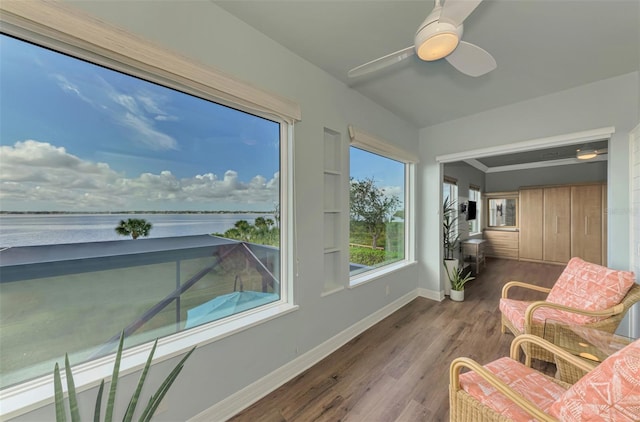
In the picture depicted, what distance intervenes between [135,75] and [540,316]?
11.6 ft

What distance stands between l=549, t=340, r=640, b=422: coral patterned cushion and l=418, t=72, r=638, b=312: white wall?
2.39 metres

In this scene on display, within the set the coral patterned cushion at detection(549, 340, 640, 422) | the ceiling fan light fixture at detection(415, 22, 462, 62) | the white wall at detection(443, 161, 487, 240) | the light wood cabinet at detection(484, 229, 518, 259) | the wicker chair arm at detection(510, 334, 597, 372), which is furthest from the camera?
the light wood cabinet at detection(484, 229, 518, 259)

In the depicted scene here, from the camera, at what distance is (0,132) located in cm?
101

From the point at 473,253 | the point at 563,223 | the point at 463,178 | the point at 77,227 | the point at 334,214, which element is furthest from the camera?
the point at 463,178

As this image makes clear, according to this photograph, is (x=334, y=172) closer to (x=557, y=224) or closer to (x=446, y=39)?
(x=446, y=39)

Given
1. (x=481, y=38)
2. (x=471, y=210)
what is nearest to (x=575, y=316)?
(x=481, y=38)

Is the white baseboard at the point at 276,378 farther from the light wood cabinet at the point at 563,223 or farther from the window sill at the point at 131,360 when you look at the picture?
the light wood cabinet at the point at 563,223

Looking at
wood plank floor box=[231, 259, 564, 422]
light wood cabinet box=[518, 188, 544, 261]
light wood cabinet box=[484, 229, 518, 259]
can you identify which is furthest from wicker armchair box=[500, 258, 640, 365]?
light wood cabinet box=[484, 229, 518, 259]

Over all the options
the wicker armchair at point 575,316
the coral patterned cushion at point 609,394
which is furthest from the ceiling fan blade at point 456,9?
the wicker armchair at point 575,316

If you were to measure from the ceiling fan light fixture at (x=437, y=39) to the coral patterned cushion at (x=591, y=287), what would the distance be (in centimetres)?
232

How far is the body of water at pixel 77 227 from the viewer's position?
1.05 meters

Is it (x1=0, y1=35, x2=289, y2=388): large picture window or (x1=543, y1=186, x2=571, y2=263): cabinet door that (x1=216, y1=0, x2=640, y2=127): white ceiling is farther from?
(x1=543, y1=186, x2=571, y2=263): cabinet door

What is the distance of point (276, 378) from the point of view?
6.11ft

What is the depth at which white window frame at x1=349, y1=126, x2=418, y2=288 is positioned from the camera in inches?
106
